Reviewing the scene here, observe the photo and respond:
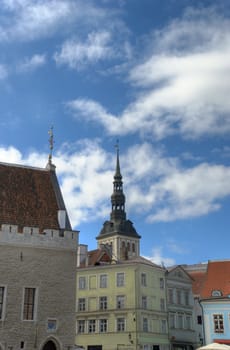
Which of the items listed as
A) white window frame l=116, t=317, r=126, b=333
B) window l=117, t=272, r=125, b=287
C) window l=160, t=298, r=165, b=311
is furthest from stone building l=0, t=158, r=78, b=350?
window l=160, t=298, r=165, b=311

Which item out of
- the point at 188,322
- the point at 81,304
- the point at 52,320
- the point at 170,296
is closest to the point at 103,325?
the point at 81,304

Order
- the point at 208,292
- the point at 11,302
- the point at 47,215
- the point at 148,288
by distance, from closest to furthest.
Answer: the point at 11,302, the point at 47,215, the point at 208,292, the point at 148,288

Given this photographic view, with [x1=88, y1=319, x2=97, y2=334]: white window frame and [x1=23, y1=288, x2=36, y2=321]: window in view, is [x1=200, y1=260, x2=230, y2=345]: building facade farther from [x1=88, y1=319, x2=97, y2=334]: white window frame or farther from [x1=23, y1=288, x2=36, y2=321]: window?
[x1=23, y1=288, x2=36, y2=321]: window

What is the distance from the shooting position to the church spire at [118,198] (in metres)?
88.9

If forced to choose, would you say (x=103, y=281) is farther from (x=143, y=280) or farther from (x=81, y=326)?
(x=81, y=326)

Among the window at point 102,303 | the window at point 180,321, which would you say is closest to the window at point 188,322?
the window at point 180,321

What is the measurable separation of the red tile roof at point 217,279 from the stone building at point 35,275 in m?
20.0

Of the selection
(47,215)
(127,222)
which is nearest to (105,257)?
(47,215)

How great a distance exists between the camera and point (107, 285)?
46906mm

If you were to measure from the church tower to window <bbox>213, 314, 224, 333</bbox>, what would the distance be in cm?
4596

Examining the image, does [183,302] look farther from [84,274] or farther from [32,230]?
[32,230]

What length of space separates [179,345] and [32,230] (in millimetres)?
28517

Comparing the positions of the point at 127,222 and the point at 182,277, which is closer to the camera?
the point at 182,277

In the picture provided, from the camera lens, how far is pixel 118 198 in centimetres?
8906
